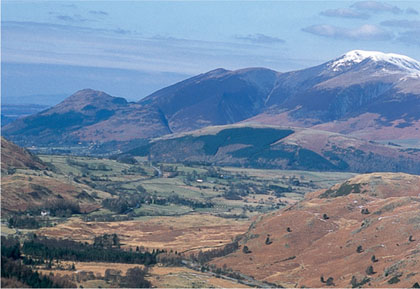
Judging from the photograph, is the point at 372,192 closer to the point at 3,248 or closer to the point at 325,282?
the point at 325,282

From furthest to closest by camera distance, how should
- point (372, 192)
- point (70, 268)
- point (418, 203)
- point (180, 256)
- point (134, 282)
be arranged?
point (372, 192), point (418, 203), point (180, 256), point (70, 268), point (134, 282)

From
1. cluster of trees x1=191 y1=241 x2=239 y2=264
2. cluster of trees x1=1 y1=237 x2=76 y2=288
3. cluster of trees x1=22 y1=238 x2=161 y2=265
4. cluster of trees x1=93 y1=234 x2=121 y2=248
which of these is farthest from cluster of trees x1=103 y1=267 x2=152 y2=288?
cluster of trees x1=93 y1=234 x2=121 y2=248

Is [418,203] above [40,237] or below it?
above

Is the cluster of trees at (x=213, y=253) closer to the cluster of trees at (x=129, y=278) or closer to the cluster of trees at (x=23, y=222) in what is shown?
the cluster of trees at (x=129, y=278)

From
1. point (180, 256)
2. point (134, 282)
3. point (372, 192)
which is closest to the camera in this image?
point (134, 282)

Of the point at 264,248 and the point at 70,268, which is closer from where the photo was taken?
the point at 70,268

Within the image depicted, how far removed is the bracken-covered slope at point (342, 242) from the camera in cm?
12619

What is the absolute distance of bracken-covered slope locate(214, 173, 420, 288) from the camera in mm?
126188

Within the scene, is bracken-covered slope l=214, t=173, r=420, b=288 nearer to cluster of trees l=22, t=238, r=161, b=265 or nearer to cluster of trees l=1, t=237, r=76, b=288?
cluster of trees l=22, t=238, r=161, b=265

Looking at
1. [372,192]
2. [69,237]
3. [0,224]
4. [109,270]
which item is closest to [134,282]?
[109,270]

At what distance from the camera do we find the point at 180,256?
14975 cm

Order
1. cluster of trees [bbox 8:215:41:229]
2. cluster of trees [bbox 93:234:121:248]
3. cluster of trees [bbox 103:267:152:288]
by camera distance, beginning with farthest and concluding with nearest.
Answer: cluster of trees [bbox 8:215:41:229] → cluster of trees [bbox 93:234:121:248] → cluster of trees [bbox 103:267:152:288]

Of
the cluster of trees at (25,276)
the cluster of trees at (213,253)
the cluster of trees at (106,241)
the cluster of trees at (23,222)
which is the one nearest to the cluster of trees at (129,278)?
the cluster of trees at (25,276)

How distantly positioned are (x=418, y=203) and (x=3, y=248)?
83719 mm
